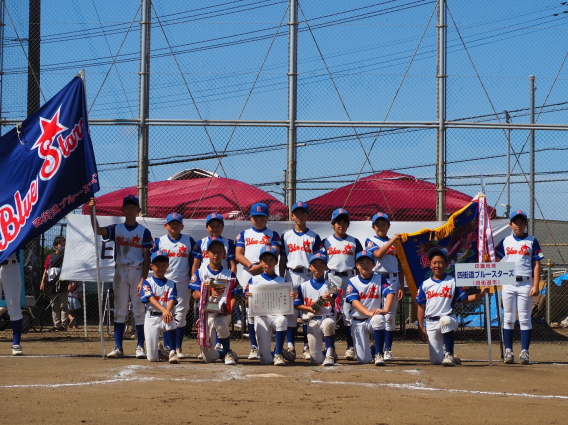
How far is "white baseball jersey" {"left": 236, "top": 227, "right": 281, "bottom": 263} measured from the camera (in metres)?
8.73

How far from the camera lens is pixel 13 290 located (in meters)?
8.73

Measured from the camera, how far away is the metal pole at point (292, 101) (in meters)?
10.8

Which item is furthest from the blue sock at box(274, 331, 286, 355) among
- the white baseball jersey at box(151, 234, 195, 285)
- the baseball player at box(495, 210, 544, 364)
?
the baseball player at box(495, 210, 544, 364)

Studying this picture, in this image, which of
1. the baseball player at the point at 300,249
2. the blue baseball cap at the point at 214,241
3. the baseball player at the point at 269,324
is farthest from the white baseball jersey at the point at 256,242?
the baseball player at the point at 269,324

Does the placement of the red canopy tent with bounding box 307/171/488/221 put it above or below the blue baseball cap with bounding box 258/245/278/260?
above

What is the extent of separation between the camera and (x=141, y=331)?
28.2ft

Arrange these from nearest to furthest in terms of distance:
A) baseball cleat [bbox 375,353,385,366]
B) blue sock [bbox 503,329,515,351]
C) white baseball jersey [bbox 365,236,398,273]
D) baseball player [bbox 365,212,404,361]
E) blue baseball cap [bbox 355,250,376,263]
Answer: baseball cleat [bbox 375,353,385,366], blue baseball cap [bbox 355,250,376,263], blue sock [bbox 503,329,515,351], baseball player [bbox 365,212,404,361], white baseball jersey [bbox 365,236,398,273]

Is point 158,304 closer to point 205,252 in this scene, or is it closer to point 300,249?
point 205,252

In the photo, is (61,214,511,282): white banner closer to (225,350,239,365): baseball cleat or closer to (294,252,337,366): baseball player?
(294,252,337,366): baseball player

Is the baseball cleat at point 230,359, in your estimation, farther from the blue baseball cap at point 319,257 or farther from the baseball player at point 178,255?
the blue baseball cap at point 319,257

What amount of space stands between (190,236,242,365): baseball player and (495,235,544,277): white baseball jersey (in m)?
3.33

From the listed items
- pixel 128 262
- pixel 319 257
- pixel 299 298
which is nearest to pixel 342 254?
pixel 319 257

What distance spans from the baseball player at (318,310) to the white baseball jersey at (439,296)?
1.08 metres

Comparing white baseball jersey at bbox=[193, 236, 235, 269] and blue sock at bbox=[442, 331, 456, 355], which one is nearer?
blue sock at bbox=[442, 331, 456, 355]
